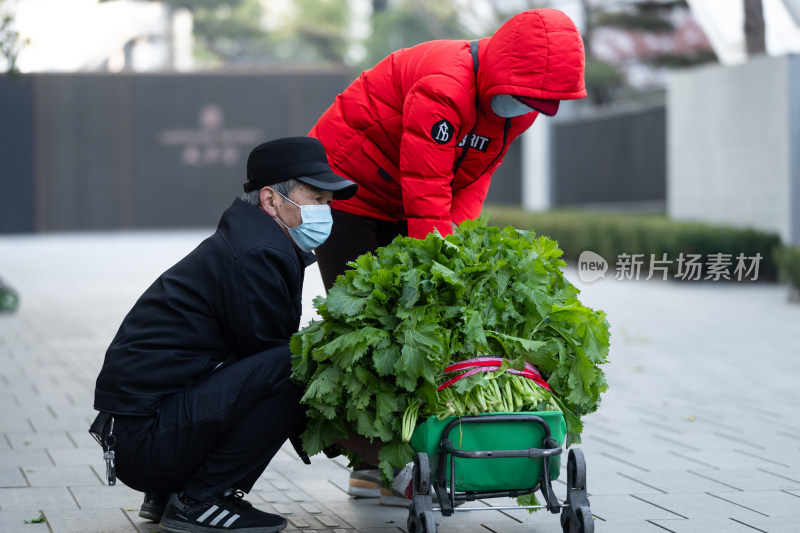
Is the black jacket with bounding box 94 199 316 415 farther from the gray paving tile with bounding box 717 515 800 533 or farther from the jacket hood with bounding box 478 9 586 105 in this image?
the gray paving tile with bounding box 717 515 800 533

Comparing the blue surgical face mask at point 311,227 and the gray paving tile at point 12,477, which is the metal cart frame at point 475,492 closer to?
the blue surgical face mask at point 311,227

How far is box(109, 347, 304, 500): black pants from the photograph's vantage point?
10.7ft

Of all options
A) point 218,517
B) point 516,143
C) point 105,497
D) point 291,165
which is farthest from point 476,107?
point 516,143

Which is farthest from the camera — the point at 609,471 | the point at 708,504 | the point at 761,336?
the point at 761,336

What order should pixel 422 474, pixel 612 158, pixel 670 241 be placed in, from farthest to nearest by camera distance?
pixel 612 158
pixel 670 241
pixel 422 474

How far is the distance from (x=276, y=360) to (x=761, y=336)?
6.12 meters

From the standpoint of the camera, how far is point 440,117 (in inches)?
141

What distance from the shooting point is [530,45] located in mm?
3432

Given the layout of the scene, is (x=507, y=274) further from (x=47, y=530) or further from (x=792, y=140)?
(x=792, y=140)

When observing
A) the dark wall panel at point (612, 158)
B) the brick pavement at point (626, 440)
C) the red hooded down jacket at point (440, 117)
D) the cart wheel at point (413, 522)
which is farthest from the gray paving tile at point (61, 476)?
the dark wall panel at point (612, 158)

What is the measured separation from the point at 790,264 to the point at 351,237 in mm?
7670

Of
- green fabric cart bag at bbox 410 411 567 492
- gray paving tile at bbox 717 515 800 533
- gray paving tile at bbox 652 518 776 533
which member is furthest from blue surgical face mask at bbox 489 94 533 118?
gray paving tile at bbox 717 515 800 533

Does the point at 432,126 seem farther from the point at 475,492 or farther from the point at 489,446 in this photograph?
the point at 475,492

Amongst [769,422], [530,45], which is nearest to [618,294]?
[769,422]
